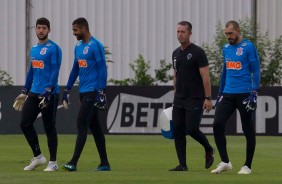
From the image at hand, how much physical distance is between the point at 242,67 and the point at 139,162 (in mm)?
4041

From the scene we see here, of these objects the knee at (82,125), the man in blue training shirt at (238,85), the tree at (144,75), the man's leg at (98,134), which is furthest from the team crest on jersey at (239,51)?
the tree at (144,75)

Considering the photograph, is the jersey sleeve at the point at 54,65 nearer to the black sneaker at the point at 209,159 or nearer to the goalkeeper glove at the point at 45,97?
the goalkeeper glove at the point at 45,97

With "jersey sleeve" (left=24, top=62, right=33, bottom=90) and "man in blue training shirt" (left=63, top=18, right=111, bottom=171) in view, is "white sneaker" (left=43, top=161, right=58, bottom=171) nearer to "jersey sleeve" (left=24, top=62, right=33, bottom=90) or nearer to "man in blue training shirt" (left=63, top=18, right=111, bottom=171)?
"man in blue training shirt" (left=63, top=18, right=111, bottom=171)

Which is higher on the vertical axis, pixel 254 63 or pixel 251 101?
pixel 254 63

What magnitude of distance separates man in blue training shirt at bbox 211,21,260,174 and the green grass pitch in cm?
55

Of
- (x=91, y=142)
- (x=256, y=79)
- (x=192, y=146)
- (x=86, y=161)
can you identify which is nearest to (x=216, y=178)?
(x=256, y=79)

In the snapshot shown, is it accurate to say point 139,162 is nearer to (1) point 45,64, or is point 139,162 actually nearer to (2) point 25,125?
(2) point 25,125

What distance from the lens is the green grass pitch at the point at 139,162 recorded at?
1391cm

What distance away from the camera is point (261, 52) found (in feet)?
116

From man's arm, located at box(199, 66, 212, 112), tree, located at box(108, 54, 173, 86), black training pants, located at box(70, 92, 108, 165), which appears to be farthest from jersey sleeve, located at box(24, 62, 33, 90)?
tree, located at box(108, 54, 173, 86)

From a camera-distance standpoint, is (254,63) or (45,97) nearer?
(254,63)

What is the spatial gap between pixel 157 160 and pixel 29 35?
1952cm

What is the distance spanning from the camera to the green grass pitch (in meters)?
13.9

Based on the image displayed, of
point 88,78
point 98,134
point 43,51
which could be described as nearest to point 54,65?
point 43,51
